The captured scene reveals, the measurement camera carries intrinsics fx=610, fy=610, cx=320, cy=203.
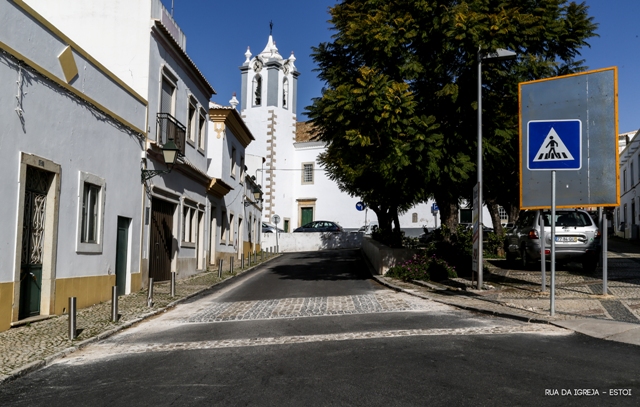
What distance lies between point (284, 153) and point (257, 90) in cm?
635

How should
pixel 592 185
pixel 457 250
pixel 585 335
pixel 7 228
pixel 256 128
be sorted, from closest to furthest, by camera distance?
pixel 585 335 < pixel 7 228 < pixel 592 185 < pixel 457 250 < pixel 256 128

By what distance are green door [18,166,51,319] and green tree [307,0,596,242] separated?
6553 mm

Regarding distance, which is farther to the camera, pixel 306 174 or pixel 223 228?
pixel 306 174

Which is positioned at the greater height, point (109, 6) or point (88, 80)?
point (109, 6)

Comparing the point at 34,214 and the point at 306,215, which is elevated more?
the point at 306,215

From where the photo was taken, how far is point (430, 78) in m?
15.1

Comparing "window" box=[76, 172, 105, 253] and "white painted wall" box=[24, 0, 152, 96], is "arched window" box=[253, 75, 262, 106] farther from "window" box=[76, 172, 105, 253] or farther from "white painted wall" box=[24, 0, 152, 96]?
"window" box=[76, 172, 105, 253]

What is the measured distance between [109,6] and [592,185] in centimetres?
1300

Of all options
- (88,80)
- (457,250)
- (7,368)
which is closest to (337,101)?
(88,80)

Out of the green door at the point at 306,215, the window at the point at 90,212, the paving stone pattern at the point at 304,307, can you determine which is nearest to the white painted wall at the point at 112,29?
the window at the point at 90,212

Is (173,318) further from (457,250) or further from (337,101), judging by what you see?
(457,250)

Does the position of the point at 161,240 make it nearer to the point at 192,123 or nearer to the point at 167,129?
the point at 167,129

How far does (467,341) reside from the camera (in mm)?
7512

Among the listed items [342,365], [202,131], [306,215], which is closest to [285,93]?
[306,215]
